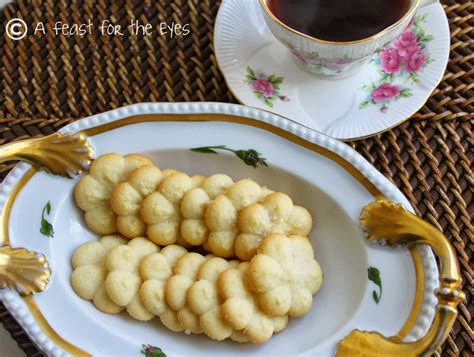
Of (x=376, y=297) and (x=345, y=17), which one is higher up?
(x=345, y=17)

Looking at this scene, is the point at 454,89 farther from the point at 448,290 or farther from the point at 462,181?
the point at 448,290

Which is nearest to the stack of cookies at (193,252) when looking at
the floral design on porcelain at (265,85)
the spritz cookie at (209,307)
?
the spritz cookie at (209,307)

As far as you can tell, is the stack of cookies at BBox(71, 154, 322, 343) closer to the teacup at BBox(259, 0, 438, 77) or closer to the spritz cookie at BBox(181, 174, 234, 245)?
the spritz cookie at BBox(181, 174, 234, 245)

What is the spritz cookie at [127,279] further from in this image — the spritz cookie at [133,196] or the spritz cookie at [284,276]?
the spritz cookie at [284,276]

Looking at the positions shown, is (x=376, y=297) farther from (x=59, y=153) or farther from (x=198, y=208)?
(x=59, y=153)

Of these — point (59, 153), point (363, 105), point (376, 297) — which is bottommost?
point (376, 297)

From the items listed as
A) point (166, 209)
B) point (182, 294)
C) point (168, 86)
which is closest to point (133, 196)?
Answer: point (166, 209)

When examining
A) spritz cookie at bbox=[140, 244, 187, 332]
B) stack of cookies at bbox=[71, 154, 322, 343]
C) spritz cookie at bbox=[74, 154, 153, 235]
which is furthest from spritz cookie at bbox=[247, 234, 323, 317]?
spritz cookie at bbox=[74, 154, 153, 235]
